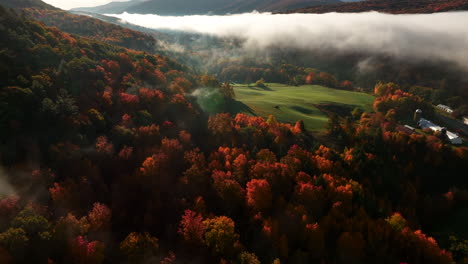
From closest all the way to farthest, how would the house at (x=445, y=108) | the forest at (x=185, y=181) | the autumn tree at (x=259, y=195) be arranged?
1. the forest at (x=185, y=181)
2. the autumn tree at (x=259, y=195)
3. the house at (x=445, y=108)

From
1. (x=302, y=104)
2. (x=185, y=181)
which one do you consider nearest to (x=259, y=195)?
(x=185, y=181)

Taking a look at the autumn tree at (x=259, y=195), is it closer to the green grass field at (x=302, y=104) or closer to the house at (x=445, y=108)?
the green grass field at (x=302, y=104)

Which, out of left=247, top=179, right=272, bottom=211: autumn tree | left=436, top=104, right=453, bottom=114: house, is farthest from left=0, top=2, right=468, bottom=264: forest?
left=436, top=104, right=453, bottom=114: house

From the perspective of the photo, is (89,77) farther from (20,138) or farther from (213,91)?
(213,91)

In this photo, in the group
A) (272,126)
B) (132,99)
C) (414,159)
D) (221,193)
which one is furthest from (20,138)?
(414,159)

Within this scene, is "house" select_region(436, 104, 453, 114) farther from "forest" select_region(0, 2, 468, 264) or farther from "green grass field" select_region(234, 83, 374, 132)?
"forest" select_region(0, 2, 468, 264)

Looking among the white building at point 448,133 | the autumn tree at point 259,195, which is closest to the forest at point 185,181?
the autumn tree at point 259,195
